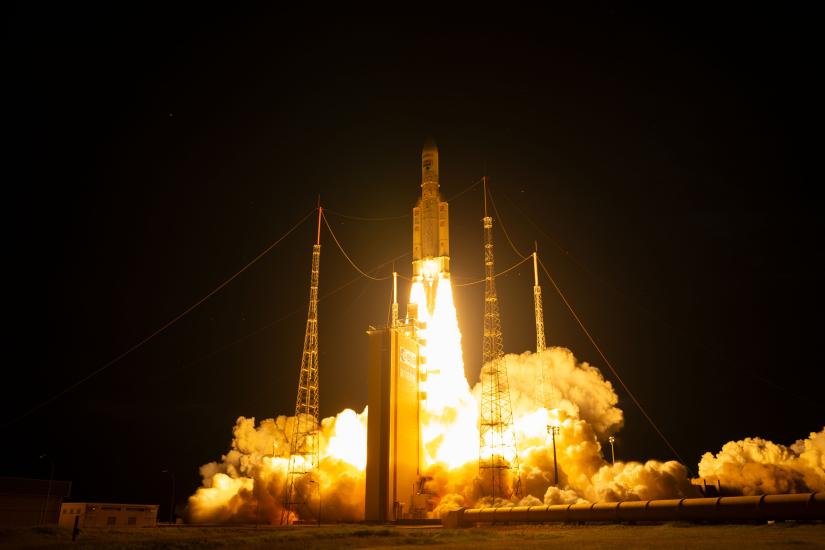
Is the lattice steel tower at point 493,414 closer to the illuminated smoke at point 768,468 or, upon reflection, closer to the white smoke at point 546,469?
the white smoke at point 546,469

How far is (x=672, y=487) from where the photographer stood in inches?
1965

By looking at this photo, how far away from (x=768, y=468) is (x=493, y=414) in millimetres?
20759

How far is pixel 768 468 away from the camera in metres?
54.1

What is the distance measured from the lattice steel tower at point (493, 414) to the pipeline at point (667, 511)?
7783 millimetres

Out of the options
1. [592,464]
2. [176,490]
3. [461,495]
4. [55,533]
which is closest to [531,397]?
[592,464]

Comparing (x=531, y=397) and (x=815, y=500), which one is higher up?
(x=531, y=397)

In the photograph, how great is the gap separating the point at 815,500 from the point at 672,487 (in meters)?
19.1

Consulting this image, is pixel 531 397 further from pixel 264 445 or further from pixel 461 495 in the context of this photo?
pixel 264 445

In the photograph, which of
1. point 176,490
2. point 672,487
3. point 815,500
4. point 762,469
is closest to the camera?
point 815,500

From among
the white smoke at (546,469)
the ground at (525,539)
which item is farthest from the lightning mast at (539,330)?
the ground at (525,539)

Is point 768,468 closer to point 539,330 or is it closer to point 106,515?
point 539,330

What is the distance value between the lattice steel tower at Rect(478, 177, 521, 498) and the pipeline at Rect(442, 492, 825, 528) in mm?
7783

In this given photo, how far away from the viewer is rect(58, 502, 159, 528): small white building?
54938mm

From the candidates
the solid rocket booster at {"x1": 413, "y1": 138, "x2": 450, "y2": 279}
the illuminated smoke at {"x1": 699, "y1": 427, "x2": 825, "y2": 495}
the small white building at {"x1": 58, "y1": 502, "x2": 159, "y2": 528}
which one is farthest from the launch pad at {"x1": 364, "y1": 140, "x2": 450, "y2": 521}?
the illuminated smoke at {"x1": 699, "y1": 427, "x2": 825, "y2": 495}
